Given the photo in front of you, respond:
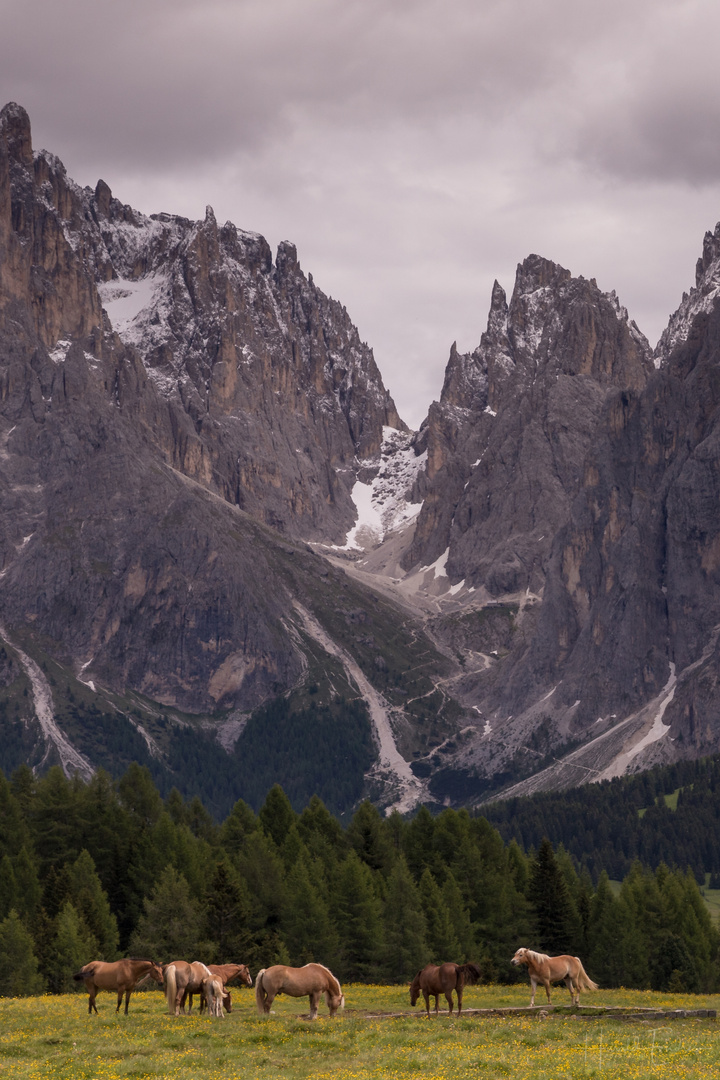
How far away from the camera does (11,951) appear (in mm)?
83062

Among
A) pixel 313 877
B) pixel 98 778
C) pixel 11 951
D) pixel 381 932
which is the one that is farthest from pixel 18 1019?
pixel 98 778

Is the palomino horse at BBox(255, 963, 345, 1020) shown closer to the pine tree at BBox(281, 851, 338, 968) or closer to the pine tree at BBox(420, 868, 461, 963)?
the pine tree at BBox(281, 851, 338, 968)

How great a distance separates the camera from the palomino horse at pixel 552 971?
172 feet

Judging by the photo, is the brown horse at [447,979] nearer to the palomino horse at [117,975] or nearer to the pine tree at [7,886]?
the palomino horse at [117,975]

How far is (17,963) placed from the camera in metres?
82.4

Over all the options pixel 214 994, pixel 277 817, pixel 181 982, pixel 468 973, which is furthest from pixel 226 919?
pixel 468 973

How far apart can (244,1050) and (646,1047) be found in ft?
41.9

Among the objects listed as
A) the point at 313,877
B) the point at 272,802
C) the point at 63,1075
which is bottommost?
the point at 63,1075

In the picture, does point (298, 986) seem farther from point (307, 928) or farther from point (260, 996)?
point (307, 928)

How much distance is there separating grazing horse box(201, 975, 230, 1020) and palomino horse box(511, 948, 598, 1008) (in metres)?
12.3

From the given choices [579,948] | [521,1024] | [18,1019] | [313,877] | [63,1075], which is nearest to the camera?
[63,1075]

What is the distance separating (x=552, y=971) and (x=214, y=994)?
580 inches

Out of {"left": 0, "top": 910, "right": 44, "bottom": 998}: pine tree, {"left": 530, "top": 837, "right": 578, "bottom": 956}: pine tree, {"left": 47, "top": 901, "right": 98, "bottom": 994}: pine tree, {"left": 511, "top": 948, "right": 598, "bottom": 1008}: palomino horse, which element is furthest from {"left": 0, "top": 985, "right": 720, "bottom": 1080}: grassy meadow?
{"left": 530, "top": 837, "right": 578, "bottom": 956}: pine tree

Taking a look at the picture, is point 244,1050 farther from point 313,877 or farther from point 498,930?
point 498,930
